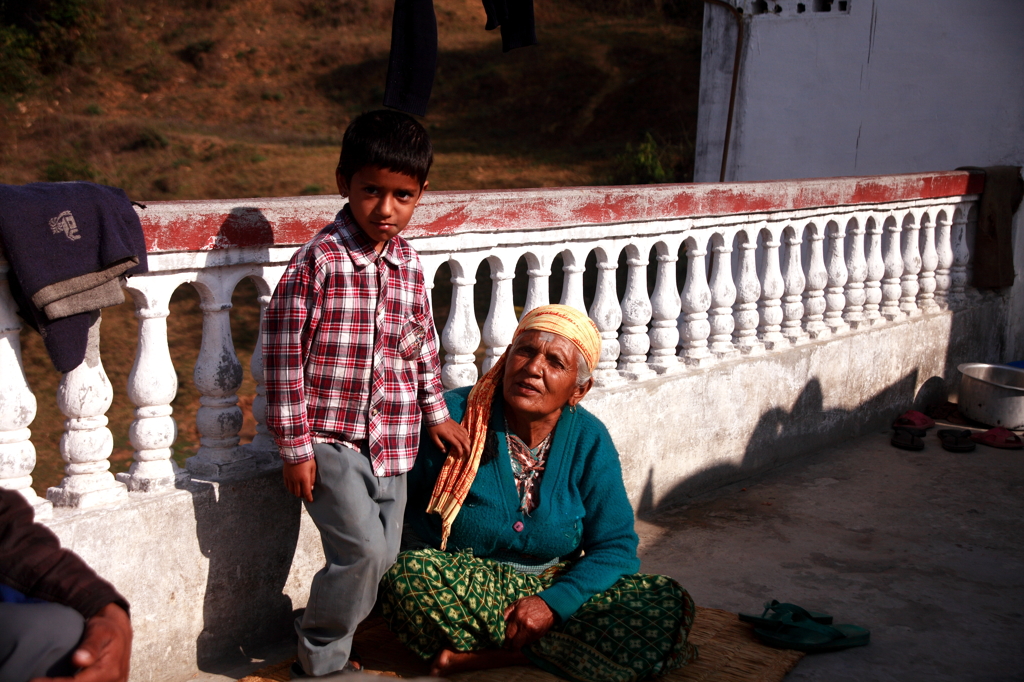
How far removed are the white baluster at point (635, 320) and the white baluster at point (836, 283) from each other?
5.56 ft

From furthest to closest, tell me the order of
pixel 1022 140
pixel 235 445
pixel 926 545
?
pixel 1022 140 < pixel 926 545 < pixel 235 445

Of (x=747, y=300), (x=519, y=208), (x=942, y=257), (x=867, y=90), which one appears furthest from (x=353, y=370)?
(x=867, y=90)

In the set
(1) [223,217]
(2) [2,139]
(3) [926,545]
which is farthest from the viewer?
(2) [2,139]

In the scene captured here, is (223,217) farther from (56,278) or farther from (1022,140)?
(1022,140)

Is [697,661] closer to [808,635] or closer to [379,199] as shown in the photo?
[808,635]

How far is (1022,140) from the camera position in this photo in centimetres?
680

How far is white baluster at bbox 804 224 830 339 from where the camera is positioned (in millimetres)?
5254

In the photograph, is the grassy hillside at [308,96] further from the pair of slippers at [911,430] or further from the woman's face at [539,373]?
the woman's face at [539,373]

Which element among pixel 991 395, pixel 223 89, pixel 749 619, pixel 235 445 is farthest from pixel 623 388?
pixel 223 89

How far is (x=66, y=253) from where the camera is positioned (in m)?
2.30

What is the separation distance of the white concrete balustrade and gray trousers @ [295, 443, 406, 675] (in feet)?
1.34

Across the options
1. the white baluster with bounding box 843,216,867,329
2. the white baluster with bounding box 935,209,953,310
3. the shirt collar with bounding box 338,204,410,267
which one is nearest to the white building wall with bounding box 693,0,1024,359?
the white baluster with bounding box 935,209,953,310

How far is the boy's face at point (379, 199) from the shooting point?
2543mm

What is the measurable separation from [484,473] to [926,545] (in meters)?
2.19
